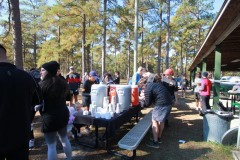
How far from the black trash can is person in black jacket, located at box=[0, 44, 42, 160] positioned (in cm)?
421

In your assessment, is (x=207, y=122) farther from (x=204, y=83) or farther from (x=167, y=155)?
(x=204, y=83)

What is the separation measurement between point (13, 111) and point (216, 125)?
4.41 metres

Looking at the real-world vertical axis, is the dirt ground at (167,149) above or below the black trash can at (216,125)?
below

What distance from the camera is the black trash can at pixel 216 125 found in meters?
4.98

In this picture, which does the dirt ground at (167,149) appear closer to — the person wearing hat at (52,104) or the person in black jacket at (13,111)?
the person wearing hat at (52,104)

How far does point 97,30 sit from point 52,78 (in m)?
15.1

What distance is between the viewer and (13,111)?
6.77 feet

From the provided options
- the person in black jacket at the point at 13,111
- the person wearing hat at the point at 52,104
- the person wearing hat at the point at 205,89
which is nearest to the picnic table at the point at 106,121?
the person wearing hat at the point at 52,104

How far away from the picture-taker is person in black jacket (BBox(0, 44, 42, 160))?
2.02 metres

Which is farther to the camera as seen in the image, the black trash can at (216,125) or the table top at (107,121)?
the black trash can at (216,125)

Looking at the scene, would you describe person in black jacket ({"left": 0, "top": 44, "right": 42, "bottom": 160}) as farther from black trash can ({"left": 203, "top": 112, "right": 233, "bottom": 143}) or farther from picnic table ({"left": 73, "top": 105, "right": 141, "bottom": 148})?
black trash can ({"left": 203, "top": 112, "right": 233, "bottom": 143})

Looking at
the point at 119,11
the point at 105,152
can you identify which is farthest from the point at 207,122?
the point at 119,11

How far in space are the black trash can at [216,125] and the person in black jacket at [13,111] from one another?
166 inches

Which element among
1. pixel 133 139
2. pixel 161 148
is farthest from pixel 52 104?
pixel 161 148
